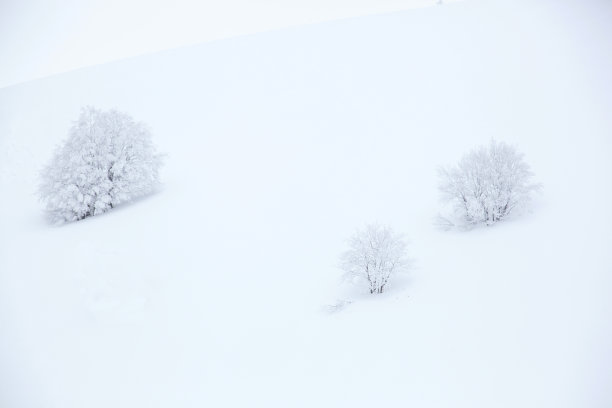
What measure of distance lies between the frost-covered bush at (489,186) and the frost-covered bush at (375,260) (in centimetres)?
282

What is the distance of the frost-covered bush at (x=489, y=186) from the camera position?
34.1 feet

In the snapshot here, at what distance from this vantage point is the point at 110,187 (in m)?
15.0

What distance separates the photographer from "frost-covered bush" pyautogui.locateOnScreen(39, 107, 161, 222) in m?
14.7

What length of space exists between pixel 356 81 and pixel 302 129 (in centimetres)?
740

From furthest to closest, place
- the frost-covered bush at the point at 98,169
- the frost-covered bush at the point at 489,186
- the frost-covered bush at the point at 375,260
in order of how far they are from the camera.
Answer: the frost-covered bush at the point at 98,169, the frost-covered bush at the point at 489,186, the frost-covered bush at the point at 375,260

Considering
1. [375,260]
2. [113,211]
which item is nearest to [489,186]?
[375,260]

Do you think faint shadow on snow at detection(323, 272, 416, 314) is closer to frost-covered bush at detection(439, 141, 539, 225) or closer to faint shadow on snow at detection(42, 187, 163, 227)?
frost-covered bush at detection(439, 141, 539, 225)

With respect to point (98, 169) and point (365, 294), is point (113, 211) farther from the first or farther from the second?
point (365, 294)

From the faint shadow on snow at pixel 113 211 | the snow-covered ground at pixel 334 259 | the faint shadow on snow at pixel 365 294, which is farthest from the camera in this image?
the faint shadow on snow at pixel 113 211

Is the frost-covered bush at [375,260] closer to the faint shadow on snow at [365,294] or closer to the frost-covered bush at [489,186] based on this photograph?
the faint shadow on snow at [365,294]

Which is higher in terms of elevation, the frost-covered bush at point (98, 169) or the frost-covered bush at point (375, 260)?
the frost-covered bush at point (98, 169)

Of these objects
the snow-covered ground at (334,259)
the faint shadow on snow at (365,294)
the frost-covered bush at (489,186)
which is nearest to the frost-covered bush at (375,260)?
the faint shadow on snow at (365,294)

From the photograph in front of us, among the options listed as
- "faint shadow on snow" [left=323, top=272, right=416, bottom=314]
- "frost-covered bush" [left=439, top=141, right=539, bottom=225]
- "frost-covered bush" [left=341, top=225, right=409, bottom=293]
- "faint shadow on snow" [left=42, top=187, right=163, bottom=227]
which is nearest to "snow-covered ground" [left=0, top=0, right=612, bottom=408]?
"faint shadow on snow" [left=323, top=272, right=416, bottom=314]

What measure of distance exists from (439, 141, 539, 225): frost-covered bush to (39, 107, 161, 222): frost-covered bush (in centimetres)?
1131
